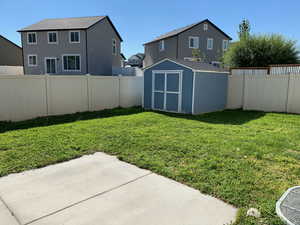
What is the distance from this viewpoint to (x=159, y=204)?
8.72 feet

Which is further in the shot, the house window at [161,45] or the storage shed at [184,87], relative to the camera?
the house window at [161,45]

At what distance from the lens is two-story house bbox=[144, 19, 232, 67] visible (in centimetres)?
2322

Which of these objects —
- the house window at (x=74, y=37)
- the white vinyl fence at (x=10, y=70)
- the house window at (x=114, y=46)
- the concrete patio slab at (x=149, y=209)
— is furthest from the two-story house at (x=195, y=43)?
the concrete patio slab at (x=149, y=209)

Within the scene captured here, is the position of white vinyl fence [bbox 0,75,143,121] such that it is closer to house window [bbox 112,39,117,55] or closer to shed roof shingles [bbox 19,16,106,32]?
shed roof shingles [bbox 19,16,106,32]

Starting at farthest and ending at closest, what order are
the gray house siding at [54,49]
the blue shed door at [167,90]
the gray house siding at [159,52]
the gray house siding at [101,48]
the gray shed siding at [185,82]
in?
1. the gray house siding at [159,52]
2. the gray house siding at [101,48]
3. the gray house siding at [54,49]
4. the blue shed door at [167,90]
5. the gray shed siding at [185,82]

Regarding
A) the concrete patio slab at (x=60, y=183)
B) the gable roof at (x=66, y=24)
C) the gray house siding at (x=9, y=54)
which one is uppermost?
the gable roof at (x=66, y=24)

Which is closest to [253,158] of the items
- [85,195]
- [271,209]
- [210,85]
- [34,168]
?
[271,209]

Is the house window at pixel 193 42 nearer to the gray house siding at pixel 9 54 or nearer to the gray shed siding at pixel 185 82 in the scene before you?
the gray shed siding at pixel 185 82

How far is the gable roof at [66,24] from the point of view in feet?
67.8

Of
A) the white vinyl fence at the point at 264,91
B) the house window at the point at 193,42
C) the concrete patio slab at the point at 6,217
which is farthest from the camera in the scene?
the house window at the point at 193,42

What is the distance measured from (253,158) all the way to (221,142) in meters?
1.00

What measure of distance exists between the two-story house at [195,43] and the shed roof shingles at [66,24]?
735 cm

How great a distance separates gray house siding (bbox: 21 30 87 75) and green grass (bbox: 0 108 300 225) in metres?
14.7

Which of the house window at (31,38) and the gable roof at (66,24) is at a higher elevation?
the gable roof at (66,24)
